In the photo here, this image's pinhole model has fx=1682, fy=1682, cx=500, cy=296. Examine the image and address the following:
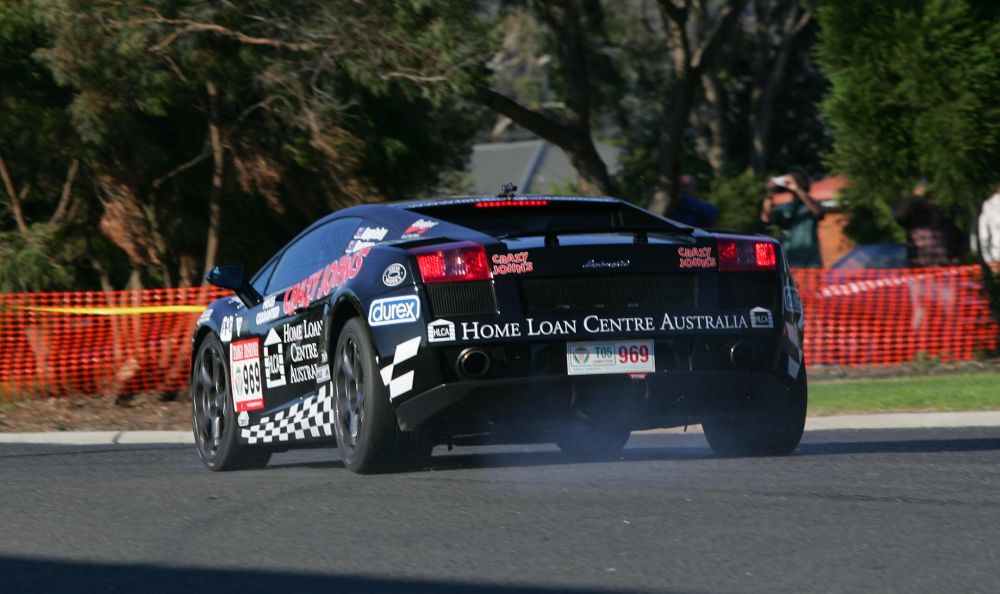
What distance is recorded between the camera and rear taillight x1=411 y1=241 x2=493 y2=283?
7.39 m

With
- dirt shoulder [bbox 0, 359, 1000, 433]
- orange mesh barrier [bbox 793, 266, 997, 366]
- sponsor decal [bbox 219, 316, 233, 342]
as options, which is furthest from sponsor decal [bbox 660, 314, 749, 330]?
orange mesh barrier [bbox 793, 266, 997, 366]

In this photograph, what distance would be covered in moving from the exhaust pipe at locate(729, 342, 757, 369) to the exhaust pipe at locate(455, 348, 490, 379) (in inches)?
45.6

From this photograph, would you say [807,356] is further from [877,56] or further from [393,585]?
[393,585]

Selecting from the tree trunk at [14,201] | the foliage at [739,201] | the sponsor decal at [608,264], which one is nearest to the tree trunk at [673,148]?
the tree trunk at [14,201]

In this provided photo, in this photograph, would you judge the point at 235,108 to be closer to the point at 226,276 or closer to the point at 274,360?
the point at 226,276

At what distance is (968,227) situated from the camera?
2094 cm

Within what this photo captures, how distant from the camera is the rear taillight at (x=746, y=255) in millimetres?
7758

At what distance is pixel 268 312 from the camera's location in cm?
909

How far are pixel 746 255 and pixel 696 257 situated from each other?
0.29 metres

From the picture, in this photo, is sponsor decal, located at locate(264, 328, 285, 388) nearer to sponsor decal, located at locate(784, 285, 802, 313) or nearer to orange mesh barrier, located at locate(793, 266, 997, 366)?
sponsor decal, located at locate(784, 285, 802, 313)

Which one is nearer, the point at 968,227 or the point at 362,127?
the point at 362,127

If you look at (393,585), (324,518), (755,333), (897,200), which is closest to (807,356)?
(897,200)

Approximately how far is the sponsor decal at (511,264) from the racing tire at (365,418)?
695 millimetres

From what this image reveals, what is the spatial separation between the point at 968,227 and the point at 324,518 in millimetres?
15891
